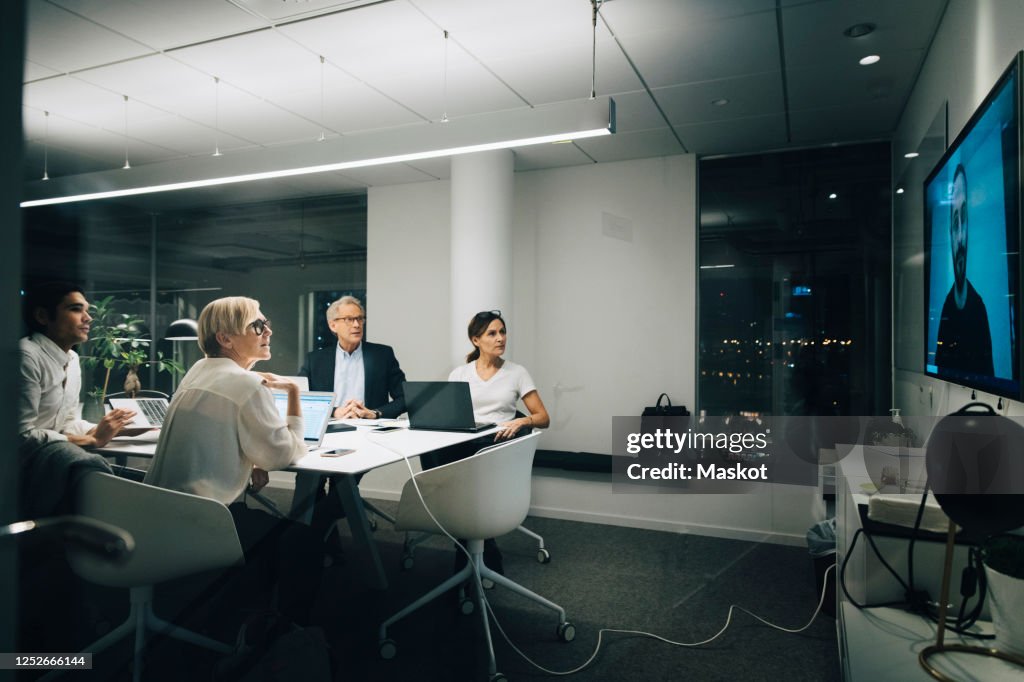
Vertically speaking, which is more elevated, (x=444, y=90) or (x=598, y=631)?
(x=444, y=90)

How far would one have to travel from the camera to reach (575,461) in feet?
14.0

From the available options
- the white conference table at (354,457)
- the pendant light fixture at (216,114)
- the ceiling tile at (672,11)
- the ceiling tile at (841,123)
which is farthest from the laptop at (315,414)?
the ceiling tile at (841,123)

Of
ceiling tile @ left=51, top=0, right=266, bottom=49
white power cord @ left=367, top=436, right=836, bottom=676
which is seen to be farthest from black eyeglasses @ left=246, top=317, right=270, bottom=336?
ceiling tile @ left=51, top=0, right=266, bottom=49

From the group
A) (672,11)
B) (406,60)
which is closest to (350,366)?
(406,60)

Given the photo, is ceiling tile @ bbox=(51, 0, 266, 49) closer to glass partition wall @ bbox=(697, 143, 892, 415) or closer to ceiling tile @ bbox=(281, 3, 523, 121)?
ceiling tile @ bbox=(281, 3, 523, 121)

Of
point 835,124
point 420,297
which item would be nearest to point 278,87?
point 420,297

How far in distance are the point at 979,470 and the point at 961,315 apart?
3.82 ft

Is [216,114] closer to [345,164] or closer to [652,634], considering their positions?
[345,164]

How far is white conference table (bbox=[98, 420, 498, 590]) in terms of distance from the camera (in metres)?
2.16

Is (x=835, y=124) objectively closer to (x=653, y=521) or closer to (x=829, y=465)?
(x=829, y=465)

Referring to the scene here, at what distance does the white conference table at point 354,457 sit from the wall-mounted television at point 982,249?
71.3 inches

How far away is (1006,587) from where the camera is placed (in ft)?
3.71

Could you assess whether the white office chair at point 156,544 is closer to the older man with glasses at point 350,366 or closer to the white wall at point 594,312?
the older man with glasses at point 350,366

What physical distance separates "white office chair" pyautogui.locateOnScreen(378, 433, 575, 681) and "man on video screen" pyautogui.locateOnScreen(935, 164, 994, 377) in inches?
58.6
